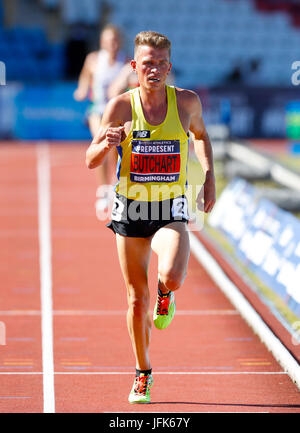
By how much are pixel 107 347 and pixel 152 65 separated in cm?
276

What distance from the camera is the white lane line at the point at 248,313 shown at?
6707 mm

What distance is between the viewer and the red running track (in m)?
6.04

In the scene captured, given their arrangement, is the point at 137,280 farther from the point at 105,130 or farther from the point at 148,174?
the point at 105,130

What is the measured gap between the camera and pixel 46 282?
383 inches

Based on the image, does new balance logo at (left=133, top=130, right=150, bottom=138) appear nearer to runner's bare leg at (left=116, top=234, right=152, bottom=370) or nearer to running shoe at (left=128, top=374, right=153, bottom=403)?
runner's bare leg at (left=116, top=234, right=152, bottom=370)

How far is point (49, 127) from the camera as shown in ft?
84.6

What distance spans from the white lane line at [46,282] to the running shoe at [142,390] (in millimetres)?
525

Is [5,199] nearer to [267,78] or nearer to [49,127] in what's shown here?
[49,127]

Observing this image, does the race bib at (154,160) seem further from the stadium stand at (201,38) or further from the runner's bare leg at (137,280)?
the stadium stand at (201,38)

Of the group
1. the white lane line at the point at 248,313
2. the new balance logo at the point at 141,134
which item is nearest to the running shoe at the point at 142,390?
the white lane line at the point at 248,313

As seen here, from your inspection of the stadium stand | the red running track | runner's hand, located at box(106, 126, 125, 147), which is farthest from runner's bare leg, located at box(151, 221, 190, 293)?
the stadium stand

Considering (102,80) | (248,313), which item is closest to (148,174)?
(248,313)

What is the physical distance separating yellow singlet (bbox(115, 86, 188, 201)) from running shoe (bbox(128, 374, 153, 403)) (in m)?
1.16
